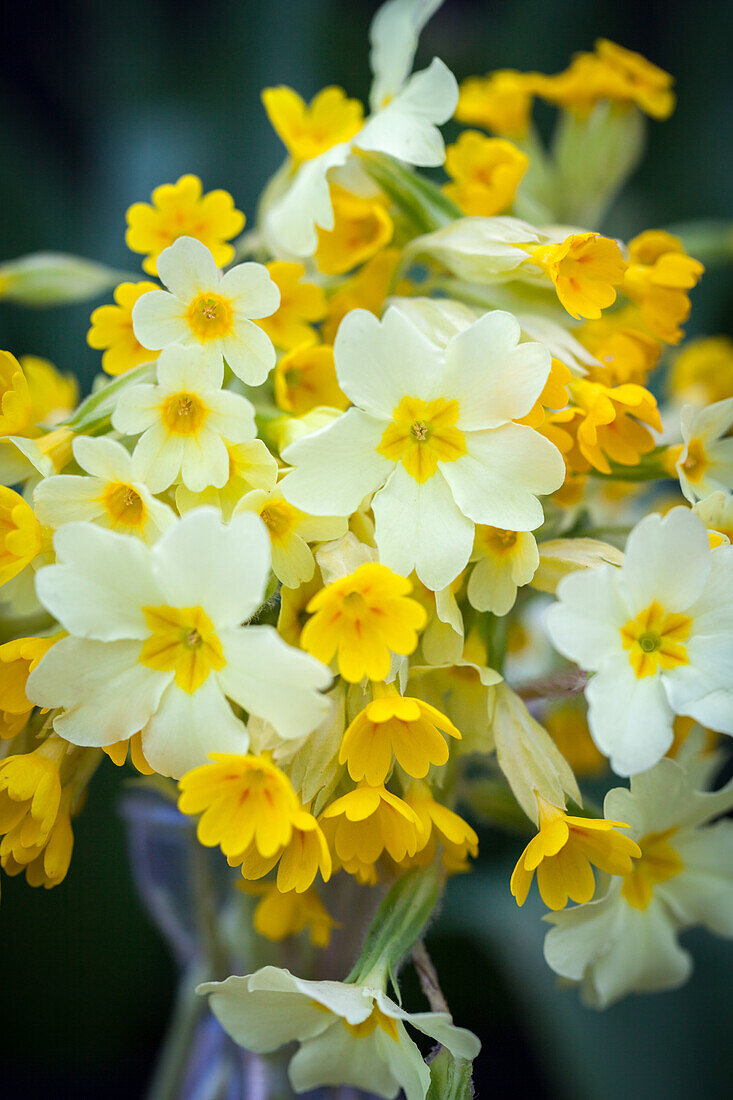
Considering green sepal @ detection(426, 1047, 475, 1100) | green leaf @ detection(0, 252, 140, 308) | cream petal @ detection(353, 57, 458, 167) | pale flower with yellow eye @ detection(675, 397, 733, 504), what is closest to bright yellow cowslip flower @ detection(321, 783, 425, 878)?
green sepal @ detection(426, 1047, 475, 1100)

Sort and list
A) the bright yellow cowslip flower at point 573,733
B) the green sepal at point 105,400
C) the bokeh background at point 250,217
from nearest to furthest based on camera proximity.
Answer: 1. the green sepal at point 105,400
2. the bright yellow cowslip flower at point 573,733
3. the bokeh background at point 250,217

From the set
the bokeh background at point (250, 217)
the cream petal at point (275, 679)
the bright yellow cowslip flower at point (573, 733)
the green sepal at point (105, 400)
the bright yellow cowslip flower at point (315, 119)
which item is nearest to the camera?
the cream petal at point (275, 679)

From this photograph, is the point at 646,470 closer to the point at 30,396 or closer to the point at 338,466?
the point at 338,466

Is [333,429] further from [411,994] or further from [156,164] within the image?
[156,164]

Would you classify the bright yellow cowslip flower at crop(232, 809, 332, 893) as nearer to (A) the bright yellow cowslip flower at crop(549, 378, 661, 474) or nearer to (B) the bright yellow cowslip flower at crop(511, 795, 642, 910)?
(B) the bright yellow cowslip flower at crop(511, 795, 642, 910)

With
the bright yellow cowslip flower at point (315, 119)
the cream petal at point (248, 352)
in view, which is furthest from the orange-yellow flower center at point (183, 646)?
the bright yellow cowslip flower at point (315, 119)

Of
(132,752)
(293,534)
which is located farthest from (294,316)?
(132,752)

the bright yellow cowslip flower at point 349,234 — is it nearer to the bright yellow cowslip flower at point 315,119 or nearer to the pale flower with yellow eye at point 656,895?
the bright yellow cowslip flower at point 315,119
